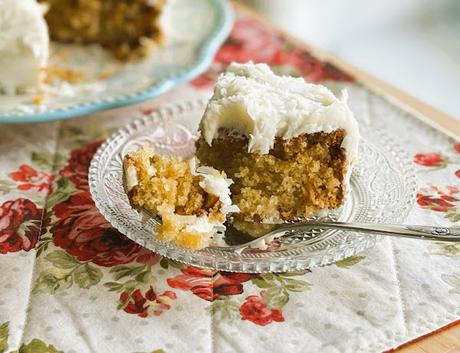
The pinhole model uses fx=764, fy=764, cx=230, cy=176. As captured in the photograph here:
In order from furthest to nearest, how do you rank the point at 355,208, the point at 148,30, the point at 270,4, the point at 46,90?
the point at 270,4, the point at 148,30, the point at 46,90, the point at 355,208

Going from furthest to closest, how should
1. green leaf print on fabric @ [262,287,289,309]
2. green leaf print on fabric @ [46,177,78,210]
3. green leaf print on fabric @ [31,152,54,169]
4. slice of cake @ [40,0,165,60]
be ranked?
slice of cake @ [40,0,165,60] < green leaf print on fabric @ [31,152,54,169] < green leaf print on fabric @ [46,177,78,210] < green leaf print on fabric @ [262,287,289,309]

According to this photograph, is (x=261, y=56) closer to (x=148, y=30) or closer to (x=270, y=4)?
(x=148, y=30)

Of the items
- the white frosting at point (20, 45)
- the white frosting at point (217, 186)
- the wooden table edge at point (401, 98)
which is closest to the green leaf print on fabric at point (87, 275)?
the white frosting at point (217, 186)

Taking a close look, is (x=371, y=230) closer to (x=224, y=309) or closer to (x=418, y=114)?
(x=224, y=309)

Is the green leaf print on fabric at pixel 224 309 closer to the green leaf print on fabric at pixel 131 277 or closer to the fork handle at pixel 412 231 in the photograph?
the green leaf print on fabric at pixel 131 277

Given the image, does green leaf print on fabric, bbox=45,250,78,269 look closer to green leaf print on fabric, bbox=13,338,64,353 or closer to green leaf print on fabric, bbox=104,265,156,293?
green leaf print on fabric, bbox=104,265,156,293

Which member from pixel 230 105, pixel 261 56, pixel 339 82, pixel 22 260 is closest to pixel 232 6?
pixel 261 56

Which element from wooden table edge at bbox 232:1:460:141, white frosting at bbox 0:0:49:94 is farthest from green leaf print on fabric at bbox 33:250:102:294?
wooden table edge at bbox 232:1:460:141
